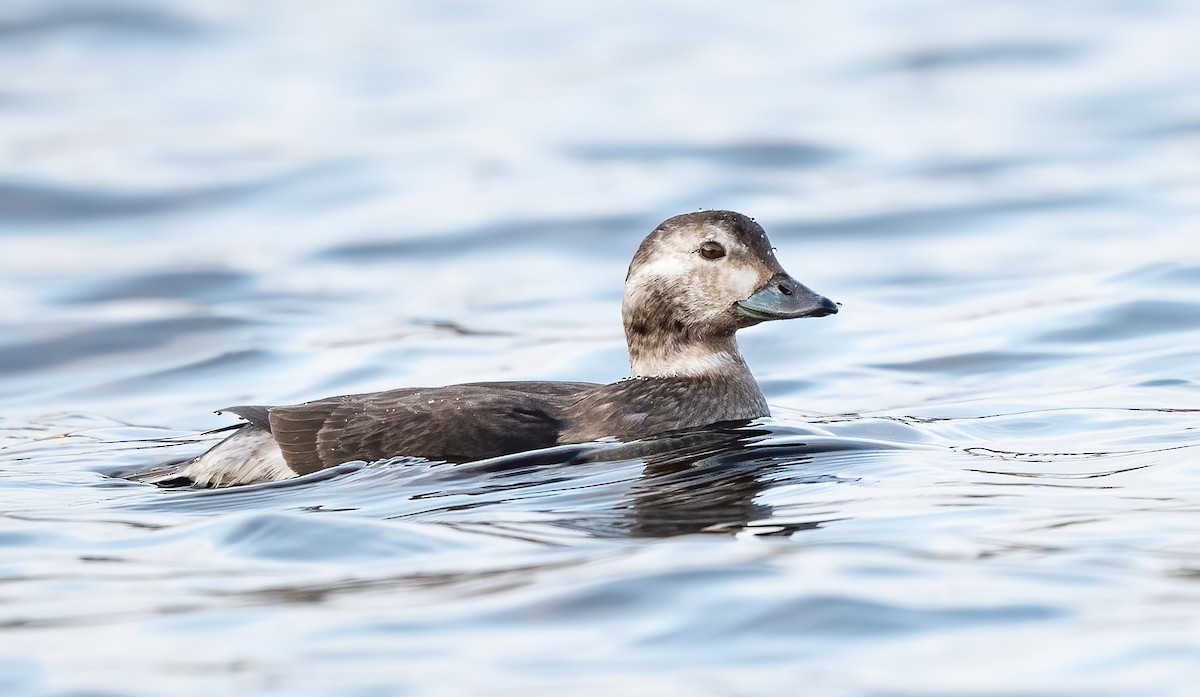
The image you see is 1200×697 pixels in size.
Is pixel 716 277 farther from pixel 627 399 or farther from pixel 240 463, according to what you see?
pixel 240 463

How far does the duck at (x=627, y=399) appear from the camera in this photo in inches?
267

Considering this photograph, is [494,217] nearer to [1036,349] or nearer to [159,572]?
[1036,349]

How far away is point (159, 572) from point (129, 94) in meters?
15.1

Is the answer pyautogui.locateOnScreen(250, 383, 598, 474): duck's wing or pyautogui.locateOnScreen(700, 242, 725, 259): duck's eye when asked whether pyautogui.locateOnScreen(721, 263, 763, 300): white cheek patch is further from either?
pyautogui.locateOnScreen(250, 383, 598, 474): duck's wing

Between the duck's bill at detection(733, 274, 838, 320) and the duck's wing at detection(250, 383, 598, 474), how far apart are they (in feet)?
2.73

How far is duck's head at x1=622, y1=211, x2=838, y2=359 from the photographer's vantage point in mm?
7219

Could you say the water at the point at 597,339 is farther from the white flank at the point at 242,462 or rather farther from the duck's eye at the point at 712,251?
the duck's eye at the point at 712,251

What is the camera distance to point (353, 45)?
872 inches

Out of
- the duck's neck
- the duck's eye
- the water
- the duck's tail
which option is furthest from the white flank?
the duck's eye

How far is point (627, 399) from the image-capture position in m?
7.13

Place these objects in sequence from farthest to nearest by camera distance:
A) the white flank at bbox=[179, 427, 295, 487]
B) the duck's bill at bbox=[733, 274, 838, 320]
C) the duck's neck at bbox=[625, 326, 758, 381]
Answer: the duck's neck at bbox=[625, 326, 758, 381] → the duck's bill at bbox=[733, 274, 838, 320] → the white flank at bbox=[179, 427, 295, 487]

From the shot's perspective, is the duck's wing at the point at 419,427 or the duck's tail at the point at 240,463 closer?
the duck's wing at the point at 419,427

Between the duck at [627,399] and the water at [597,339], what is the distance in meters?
0.15

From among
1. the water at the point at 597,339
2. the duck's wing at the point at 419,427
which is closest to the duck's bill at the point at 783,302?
the water at the point at 597,339
